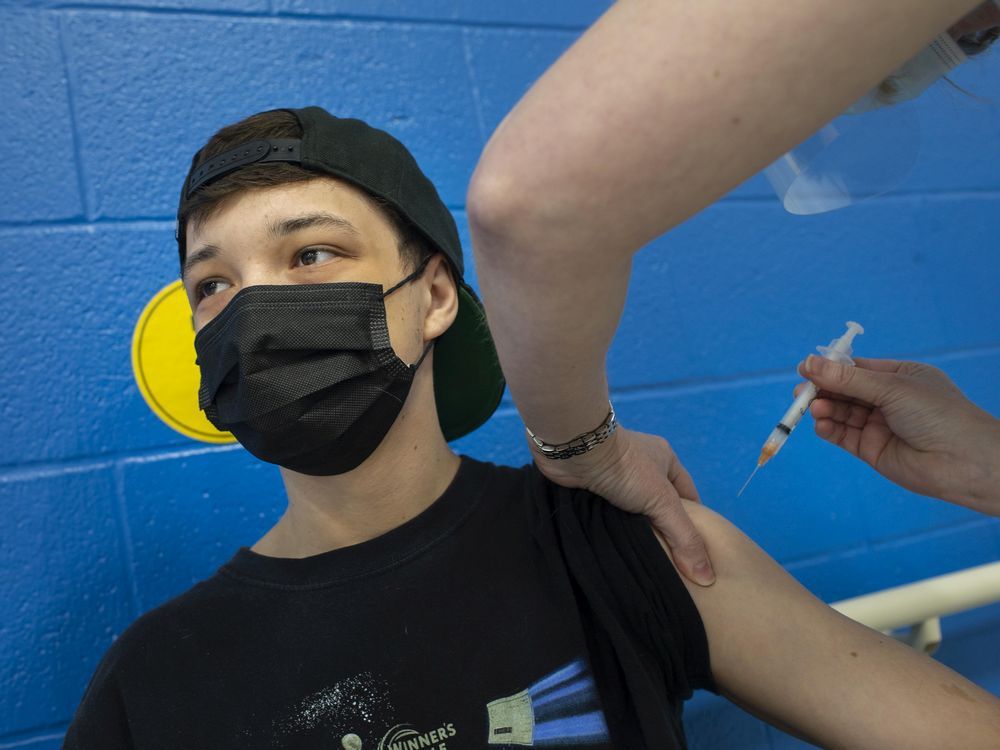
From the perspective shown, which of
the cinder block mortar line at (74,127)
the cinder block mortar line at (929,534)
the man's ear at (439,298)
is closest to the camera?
the man's ear at (439,298)

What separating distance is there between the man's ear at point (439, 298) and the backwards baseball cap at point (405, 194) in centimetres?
2

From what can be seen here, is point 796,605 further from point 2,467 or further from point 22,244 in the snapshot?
point 22,244

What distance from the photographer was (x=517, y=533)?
113cm

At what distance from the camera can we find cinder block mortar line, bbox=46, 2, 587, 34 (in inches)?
57.2

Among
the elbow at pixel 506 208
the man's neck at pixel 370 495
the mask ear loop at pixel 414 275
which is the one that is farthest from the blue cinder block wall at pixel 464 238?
the elbow at pixel 506 208

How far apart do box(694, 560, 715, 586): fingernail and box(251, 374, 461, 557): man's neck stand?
14.4 inches

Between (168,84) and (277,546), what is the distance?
0.87m

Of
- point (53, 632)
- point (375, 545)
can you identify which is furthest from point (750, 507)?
point (53, 632)

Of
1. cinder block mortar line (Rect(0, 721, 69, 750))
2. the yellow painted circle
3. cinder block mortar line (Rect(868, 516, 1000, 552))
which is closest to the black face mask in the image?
the yellow painted circle

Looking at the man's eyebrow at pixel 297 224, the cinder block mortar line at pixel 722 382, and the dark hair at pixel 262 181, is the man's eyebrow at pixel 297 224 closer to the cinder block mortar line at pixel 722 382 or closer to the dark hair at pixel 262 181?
the dark hair at pixel 262 181

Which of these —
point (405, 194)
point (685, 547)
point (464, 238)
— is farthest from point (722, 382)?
point (405, 194)

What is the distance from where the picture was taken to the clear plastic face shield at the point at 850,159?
935mm

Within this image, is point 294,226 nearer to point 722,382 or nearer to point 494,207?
point 494,207

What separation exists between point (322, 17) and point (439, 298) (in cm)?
73
